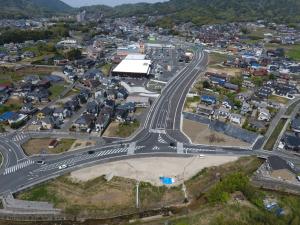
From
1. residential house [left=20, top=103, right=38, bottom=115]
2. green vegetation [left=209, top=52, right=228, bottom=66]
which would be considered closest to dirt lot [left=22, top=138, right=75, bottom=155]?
residential house [left=20, top=103, right=38, bottom=115]

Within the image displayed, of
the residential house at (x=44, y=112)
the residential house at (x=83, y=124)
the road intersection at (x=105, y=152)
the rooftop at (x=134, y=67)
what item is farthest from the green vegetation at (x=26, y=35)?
the residential house at (x=83, y=124)

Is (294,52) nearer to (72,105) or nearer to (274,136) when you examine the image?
(274,136)

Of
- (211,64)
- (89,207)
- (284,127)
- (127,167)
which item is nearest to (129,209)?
(89,207)

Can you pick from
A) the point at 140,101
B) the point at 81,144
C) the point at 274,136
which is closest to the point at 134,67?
the point at 140,101

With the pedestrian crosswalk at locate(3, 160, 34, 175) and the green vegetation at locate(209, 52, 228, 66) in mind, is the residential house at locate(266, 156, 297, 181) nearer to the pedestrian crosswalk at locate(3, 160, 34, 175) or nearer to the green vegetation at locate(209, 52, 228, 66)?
the pedestrian crosswalk at locate(3, 160, 34, 175)

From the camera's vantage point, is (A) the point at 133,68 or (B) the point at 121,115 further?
(A) the point at 133,68

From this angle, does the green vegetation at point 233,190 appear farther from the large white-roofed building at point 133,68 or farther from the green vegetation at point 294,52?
the green vegetation at point 294,52

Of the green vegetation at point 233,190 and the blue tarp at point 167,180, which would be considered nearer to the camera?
the green vegetation at point 233,190
